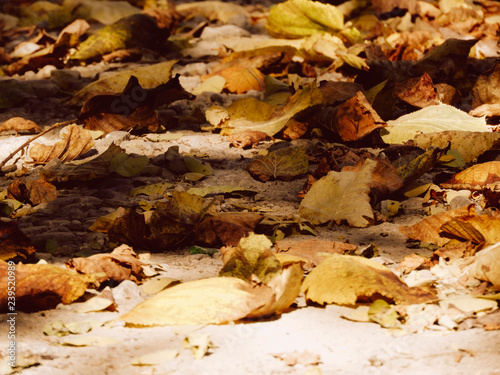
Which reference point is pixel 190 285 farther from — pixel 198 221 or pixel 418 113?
pixel 418 113

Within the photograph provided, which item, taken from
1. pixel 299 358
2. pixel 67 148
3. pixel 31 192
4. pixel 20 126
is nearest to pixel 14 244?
pixel 31 192

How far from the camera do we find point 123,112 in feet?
9.89

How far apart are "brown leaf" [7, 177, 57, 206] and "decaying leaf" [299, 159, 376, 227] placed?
870 millimetres

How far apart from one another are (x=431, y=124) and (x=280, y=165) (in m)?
0.77

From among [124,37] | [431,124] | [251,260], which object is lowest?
[431,124]

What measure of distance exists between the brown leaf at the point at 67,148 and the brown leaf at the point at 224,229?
3.21 ft

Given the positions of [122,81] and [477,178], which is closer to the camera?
[477,178]

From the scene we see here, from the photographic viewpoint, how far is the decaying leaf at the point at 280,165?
2453mm

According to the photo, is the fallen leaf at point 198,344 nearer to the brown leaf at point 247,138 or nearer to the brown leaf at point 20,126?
the brown leaf at point 247,138

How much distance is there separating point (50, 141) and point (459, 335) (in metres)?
2.09

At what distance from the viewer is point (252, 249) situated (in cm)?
156

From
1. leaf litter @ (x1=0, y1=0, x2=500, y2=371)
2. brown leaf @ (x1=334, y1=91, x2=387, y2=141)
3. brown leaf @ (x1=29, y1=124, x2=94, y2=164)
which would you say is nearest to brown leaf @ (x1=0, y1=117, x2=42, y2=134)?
leaf litter @ (x1=0, y1=0, x2=500, y2=371)

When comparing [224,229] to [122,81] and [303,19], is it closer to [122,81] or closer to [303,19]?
[122,81]

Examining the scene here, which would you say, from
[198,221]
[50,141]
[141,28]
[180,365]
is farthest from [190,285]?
[141,28]
